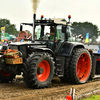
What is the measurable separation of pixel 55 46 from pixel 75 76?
52.3 inches

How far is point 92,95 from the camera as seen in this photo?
5.87m

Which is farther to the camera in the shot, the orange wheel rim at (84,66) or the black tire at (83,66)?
the orange wheel rim at (84,66)

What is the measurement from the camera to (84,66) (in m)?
8.32

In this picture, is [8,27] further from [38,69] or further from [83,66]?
[38,69]

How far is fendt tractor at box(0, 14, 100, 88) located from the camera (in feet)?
20.4

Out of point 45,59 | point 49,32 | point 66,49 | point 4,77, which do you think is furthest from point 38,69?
point 49,32

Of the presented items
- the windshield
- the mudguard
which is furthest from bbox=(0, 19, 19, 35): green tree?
the mudguard

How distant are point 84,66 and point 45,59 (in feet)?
7.94

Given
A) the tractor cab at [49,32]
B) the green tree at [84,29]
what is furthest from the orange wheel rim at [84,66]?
the green tree at [84,29]

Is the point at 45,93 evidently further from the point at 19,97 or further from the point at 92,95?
the point at 92,95

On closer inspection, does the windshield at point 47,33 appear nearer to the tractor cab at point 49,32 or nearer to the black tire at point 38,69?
the tractor cab at point 49,32

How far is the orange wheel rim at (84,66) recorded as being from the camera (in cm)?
822

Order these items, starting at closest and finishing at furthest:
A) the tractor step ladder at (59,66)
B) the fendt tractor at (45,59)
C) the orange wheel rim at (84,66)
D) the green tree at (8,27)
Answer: the fendt tractor at (45,59)
the tractor step ladder at (59,66)
the orange wheel rim at (84,66)
the green tree at (8,27)

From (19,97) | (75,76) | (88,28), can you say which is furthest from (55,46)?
(88,28)
